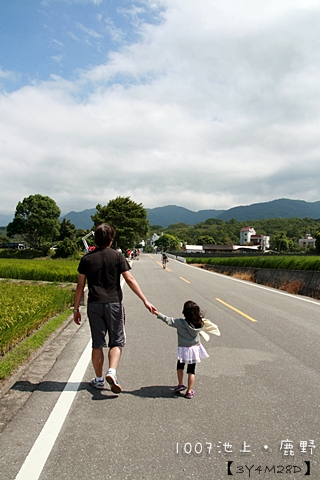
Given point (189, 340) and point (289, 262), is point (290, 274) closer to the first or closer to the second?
point (289, 262)

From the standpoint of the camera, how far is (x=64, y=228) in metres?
90.4

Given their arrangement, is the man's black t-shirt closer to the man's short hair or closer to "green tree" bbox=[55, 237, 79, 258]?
the man's short hair

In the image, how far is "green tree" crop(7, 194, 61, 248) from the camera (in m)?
70.4

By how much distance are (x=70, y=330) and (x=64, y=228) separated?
280 feet

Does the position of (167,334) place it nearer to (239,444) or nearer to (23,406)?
(23,406)

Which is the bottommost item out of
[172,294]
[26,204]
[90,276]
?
[172,294]

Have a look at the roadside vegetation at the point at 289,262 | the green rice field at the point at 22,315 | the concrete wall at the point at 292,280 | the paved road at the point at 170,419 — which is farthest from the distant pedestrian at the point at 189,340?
the roadside vegetation at the point at 289,262

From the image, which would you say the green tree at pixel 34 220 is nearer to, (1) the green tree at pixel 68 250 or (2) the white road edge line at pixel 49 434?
(1) the green tree at pixel 68 250

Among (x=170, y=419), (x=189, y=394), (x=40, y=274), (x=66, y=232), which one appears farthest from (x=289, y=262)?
(x=66, y=232)

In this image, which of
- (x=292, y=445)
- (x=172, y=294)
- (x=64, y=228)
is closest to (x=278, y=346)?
(x=292, y=445)

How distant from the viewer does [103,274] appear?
4.39m

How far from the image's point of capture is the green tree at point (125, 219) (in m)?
63.1

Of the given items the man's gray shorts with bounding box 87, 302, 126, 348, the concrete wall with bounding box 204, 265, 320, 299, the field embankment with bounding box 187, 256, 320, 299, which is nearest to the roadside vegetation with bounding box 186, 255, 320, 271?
the field embankment with bounding box 187, 256, 320, 299

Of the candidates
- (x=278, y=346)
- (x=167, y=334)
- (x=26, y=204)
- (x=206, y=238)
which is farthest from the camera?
(x=206, y=238)
